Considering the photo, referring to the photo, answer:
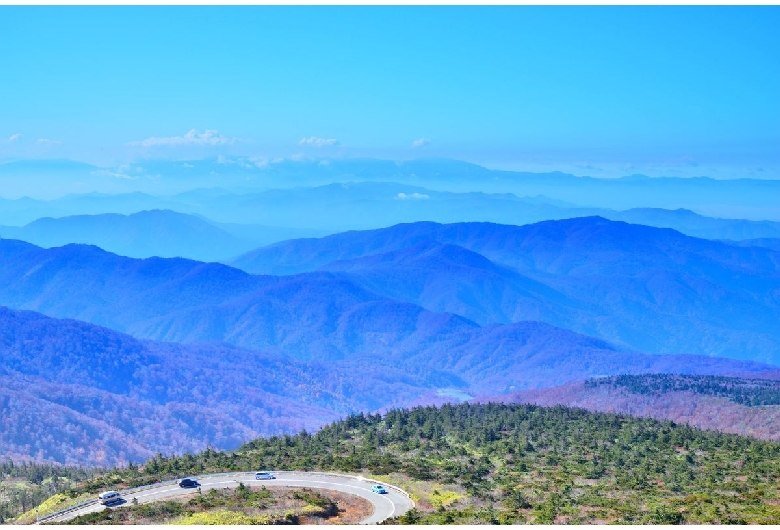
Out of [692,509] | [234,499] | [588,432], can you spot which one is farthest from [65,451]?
[692,509]

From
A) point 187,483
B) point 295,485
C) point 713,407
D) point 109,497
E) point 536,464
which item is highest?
point 109,497

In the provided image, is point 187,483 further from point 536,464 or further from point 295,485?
point 536,464

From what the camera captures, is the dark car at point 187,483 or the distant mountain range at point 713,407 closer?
the dark car at point 187,483

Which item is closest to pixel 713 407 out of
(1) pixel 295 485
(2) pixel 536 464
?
(2) pixel 536 464

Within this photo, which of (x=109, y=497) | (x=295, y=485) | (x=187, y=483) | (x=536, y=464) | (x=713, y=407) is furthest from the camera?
(x=713, y=407)

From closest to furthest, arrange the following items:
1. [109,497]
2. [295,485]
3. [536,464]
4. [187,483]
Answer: [109,497], [187,483], [295,485], [536,464]

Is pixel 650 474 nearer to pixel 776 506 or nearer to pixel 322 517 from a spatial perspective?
pixel 776 506

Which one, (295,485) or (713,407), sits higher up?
(295,485)

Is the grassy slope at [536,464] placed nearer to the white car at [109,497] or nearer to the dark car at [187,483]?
the dark car at [187,483]

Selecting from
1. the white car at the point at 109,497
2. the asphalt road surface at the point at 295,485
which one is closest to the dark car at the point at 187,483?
the asphalt road surface at the point at 295,485
